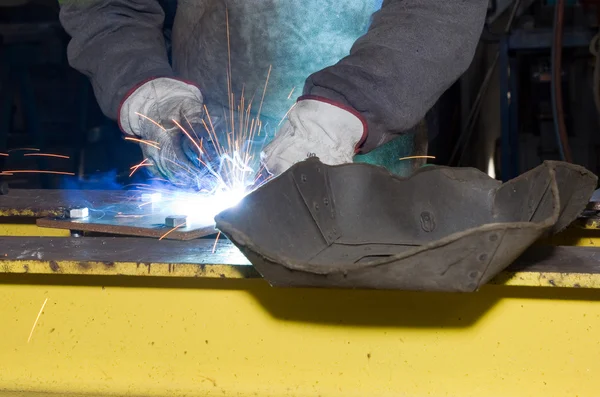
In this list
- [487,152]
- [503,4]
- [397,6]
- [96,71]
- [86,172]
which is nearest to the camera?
[397,6]

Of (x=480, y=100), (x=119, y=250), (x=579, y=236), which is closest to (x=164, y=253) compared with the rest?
(x=119, y=250)

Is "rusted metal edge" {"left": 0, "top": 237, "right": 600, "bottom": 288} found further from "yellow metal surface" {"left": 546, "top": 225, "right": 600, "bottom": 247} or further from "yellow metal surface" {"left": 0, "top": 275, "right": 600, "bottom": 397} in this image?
"yellow metal surface" {"left": 546, "top": 225, "right": 600, "bottom": 247}

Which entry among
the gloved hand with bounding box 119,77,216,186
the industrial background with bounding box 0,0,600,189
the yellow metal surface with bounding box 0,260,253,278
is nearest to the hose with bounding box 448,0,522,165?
the industrial background with bounding box 0,0,600,189

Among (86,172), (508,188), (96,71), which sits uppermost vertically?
(508,188)

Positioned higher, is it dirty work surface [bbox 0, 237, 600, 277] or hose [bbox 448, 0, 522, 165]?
dirty work surface [bbox 0, 237, 600, 277]

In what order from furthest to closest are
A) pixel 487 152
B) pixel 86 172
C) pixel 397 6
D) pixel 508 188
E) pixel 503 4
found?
pixel 487 152 < pixel 86 172 < pixel 503 4 < pixel 397 6 < pixel 508 188

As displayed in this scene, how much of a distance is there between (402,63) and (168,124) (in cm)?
61

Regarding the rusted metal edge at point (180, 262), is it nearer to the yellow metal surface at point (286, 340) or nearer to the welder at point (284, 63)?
the yellow metal surface at point (286, 340)

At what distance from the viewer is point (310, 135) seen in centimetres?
159

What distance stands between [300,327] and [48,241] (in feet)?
1.70

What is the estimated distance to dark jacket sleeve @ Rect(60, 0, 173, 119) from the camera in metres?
2.02

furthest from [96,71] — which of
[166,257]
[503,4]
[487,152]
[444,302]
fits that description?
[487,152]

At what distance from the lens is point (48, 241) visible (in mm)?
1402

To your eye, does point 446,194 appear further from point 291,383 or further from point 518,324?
point 291,383
